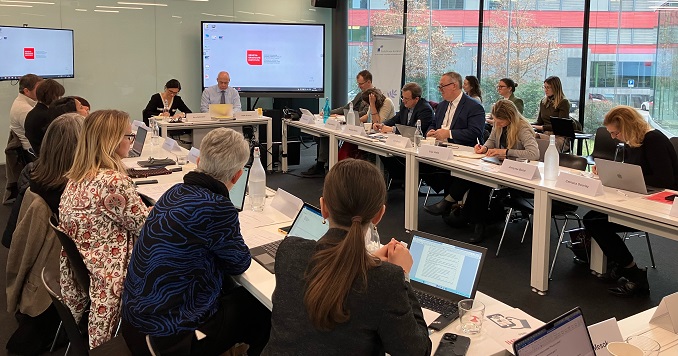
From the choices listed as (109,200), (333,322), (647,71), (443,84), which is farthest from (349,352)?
(647,71)

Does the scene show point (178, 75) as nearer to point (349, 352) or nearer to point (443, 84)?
point (443, 84)

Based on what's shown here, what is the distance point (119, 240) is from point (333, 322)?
1494mm

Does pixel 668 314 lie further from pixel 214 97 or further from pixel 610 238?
pixel 214 97

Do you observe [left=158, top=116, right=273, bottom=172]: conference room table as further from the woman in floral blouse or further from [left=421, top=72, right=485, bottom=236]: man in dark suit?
the woman in floral blouse

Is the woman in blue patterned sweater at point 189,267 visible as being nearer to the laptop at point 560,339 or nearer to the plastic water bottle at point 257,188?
the plastic water bottle at point 257,188

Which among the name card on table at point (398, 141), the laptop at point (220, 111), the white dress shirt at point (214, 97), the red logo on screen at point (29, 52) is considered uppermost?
the red logo on screen at point (29, 52)

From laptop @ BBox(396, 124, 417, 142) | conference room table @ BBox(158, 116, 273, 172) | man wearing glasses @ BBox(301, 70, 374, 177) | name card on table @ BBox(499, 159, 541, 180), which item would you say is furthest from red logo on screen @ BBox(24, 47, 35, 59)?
name card on table @ BBox(499, 159, 541, 180)

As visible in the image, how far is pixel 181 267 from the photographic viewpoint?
2131mm

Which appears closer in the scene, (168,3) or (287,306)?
(287,306)

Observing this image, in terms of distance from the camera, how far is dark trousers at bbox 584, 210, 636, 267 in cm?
396

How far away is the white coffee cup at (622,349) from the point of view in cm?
162

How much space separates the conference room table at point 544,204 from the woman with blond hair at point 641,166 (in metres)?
0.22

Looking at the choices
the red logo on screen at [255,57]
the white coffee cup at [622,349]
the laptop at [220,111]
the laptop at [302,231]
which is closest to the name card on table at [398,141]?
the laptop at [220,111]

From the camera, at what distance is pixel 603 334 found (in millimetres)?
1743
